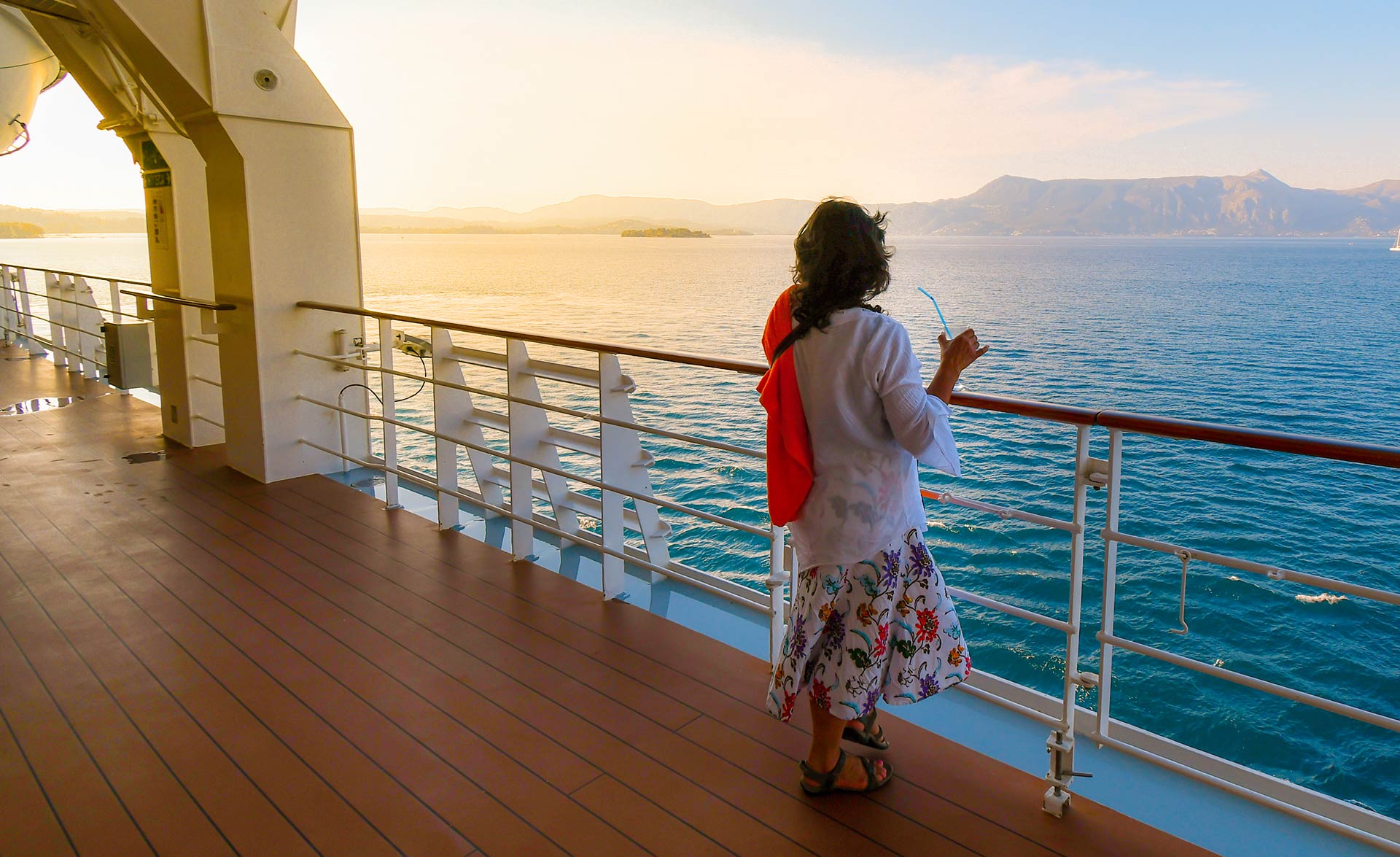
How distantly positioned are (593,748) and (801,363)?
0.98 metres

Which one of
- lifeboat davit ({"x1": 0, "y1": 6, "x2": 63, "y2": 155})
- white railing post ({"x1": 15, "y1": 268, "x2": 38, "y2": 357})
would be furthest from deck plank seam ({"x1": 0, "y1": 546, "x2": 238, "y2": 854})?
lifeboat davit ({"x1": 0, "y1": 6, "x2": 63, "y2": 155})

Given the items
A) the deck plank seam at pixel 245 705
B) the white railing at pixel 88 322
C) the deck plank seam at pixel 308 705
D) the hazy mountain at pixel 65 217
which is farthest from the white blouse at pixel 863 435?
the hazy mountain at pixel 65 217

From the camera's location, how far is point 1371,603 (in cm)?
982

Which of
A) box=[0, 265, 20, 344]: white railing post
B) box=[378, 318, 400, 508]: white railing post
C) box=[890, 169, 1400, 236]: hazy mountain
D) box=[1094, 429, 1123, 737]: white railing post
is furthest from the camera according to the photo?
box=[890, 169, 1400, 236]: hazy mountain

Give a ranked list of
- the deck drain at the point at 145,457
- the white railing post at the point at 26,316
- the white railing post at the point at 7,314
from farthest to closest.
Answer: the white railing post at the point at 7,314 < the white railing post at the point at 26,316 < the deck drain at the point at 145,457

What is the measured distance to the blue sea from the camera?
7.00 meters

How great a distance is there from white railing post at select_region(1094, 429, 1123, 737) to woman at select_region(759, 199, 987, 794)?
0.85ft

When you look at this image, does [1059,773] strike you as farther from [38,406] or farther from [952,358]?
[38,406]

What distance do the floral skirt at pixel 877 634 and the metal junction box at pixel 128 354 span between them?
5.20m

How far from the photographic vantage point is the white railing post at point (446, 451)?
11.0ft

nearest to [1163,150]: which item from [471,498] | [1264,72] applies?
[1264,72]

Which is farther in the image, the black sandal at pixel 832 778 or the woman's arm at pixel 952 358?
the black sandal at pixel 832 778

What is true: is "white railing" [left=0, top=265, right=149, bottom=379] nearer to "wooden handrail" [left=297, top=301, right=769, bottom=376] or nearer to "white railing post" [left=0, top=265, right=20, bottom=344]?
"white railing post" [left=0, top=265, right=20, bottom=344]

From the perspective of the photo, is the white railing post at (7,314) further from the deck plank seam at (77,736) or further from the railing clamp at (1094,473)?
the railing clamp at (1094,473)
